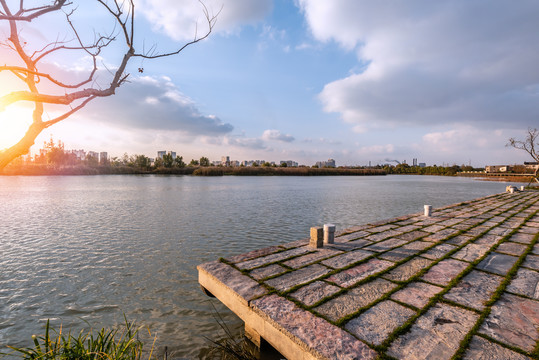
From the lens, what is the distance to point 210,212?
11.8m

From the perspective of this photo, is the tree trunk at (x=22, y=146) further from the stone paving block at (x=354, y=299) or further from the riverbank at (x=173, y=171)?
the riverbank at (x=173, y=171)

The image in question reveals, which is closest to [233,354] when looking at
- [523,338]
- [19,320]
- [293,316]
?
[293,316]

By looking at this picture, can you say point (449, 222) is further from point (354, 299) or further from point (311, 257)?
point (354, 299)

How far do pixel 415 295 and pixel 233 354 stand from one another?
7.63ft

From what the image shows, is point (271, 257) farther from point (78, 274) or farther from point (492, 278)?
point (78, 274)

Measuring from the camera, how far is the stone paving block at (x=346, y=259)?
378 centimetres

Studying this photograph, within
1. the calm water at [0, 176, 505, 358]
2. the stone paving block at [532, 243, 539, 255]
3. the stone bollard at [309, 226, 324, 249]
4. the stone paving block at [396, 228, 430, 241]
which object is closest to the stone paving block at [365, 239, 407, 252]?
the stone paving block at [396, 228, 430, 241]

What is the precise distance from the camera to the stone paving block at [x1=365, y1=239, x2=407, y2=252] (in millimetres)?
4602

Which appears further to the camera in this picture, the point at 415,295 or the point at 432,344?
the point at 415,295

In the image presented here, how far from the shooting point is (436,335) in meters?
2.14

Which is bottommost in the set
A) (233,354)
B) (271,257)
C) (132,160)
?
(233,354)

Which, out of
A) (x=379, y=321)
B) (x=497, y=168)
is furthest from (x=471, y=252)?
(x=497, y=168)

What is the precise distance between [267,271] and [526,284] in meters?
3.48

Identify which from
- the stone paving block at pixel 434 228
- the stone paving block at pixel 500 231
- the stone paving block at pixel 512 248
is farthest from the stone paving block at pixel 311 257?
the stone paving block at pixel 500 231
